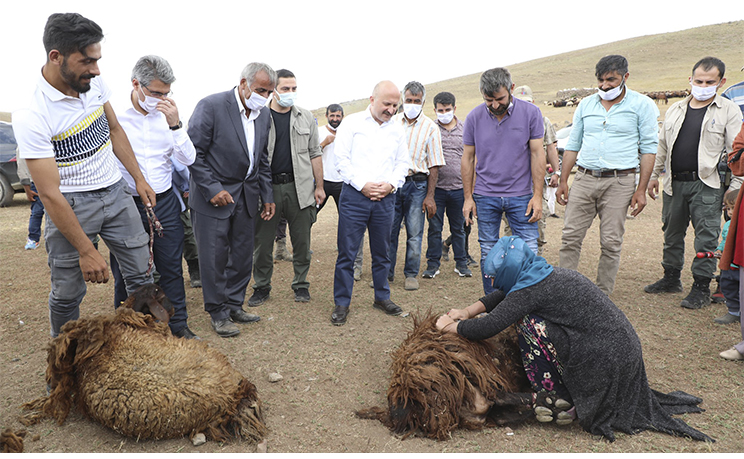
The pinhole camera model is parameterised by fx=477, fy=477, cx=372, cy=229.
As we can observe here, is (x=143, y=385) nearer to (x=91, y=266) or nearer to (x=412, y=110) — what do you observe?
(x=91, y=266)

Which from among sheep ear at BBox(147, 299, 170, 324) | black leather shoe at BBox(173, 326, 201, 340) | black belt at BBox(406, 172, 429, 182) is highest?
black belt at BBox(406, 172, 429, 182)

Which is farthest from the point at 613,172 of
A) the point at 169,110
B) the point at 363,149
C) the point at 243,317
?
the point at 169,110

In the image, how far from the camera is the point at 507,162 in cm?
466

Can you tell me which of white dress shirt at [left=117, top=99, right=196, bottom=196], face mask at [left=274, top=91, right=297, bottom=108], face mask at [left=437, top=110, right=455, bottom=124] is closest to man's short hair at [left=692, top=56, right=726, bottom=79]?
face mask at [left=437, top=110, right=455, bottom=124]

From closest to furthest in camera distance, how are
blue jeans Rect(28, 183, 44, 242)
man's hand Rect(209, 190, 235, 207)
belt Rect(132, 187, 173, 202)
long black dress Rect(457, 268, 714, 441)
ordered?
long black dress Rect(457, 268, 714, 441) < belt Rect(132, 187, 173, 202) < man's hand Rect(209, 190, 235, 207) < blue jeans Rect(28, 183, 44, 242)

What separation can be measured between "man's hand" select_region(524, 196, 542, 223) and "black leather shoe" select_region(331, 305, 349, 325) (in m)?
2.01

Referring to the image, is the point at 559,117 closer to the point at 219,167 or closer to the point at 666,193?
the point at 666,193

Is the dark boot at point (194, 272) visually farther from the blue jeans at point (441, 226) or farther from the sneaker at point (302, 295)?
the blue jeans at point (441, 226)

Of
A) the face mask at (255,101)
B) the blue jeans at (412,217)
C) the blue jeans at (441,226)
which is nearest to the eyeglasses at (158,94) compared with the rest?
the face mask at (255,101)

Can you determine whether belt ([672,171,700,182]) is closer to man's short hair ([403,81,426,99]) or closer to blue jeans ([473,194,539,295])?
blue jeans ([473,194,539,295])

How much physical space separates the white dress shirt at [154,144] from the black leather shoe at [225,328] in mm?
1287

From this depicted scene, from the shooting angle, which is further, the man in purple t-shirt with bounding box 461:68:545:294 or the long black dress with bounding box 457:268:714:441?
the man in purple t-shirt with bounding box 461:68:545:294

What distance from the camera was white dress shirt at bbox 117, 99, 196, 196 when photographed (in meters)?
3.94
